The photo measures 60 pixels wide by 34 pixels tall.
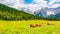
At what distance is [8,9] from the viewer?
9925cm

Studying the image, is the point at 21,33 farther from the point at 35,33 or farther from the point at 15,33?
the point at 35,33

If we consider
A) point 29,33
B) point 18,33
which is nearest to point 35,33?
point 29,33

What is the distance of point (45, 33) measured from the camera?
20.3 m

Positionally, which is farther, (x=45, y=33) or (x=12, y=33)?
(x=45, y=33)

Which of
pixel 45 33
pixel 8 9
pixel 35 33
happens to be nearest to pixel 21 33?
pixel 35 33

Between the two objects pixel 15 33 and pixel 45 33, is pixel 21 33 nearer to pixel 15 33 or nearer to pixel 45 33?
pixel 15 33

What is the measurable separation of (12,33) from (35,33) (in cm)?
267

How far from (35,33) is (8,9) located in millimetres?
81551

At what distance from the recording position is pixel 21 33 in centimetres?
1816

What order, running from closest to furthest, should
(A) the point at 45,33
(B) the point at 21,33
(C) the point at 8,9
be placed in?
(B) the point at 21,33
(A) the point at 45,33
(C) the point at 8,9

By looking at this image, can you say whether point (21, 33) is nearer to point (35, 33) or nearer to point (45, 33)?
point (35, 33)

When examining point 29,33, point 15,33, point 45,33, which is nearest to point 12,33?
point 15,33

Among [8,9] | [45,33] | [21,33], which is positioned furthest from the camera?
[8,9]

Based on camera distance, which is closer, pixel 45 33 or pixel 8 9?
pixel 45 33
